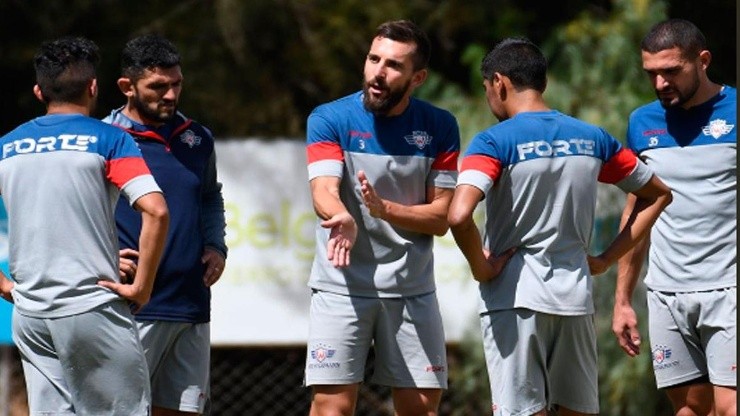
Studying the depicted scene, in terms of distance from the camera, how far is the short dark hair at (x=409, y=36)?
5898 millimetres

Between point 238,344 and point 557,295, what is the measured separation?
4118mm

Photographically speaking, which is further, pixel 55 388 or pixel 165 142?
pixel 165 142

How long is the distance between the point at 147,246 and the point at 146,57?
0.97 meters

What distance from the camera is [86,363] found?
17.4 feet

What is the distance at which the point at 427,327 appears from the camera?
5969 millimetres

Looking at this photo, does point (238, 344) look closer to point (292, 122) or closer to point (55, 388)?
point (292, 122)

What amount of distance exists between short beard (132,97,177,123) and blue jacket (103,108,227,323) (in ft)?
0.13

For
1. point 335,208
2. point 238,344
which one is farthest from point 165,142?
point 238,344

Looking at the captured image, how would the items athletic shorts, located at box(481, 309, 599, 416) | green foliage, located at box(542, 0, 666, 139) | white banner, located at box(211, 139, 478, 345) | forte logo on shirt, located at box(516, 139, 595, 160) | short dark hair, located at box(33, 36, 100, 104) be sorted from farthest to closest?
green foliage, located at box(542, 0, 666, 139)
white banner, located at box(211, 139, 478, 345)
athletic shorts, located at box(481, 309, 599, 416)
forte logo on shirt, located at box(516, 139, 595, 160)
short dark hair, located at box(33, 36, 100, 104)

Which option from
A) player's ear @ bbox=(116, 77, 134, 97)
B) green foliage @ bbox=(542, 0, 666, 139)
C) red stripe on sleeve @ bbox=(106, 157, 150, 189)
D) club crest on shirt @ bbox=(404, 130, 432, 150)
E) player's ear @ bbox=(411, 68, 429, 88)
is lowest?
red stripe on sleeve @ bbox=(106, 157, 150, 189)


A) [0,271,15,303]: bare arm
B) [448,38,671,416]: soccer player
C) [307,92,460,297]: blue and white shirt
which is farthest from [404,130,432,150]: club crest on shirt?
[0,271,15,303]: bare arm

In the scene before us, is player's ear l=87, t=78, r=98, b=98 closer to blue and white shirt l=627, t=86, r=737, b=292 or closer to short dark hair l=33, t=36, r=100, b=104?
short dark hair l=33, t=36, r=100, b=104

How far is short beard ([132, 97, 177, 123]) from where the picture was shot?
5.93 meters

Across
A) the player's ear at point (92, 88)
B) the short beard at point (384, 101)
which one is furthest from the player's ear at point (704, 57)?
the player's ear at point (92, 88)
